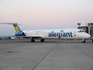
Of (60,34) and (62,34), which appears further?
(60,34)

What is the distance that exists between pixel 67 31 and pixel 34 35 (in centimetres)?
935
